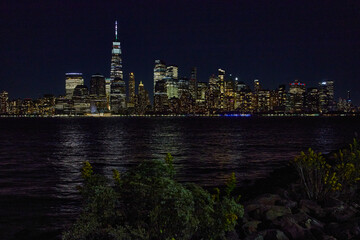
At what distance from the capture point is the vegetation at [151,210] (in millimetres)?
8477

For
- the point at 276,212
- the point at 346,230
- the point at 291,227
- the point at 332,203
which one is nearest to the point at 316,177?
the point at 332,203

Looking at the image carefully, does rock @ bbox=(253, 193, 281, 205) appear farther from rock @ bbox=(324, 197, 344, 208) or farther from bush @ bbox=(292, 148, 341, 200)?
rock @ bbox=(324, 197, 344, 208)

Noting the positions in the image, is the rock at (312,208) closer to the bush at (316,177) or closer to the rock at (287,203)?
the rock at (287,203)

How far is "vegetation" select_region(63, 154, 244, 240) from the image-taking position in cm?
848

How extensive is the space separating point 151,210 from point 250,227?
4.16 m

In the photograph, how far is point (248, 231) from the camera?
11.5 meters

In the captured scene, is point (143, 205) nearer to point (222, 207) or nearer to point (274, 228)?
point (222, 207)

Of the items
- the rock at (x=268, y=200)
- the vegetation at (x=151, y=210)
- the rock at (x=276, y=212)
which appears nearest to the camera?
the vegetation at (x=151, y=210)

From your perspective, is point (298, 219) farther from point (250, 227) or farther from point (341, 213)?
point (341, 213)

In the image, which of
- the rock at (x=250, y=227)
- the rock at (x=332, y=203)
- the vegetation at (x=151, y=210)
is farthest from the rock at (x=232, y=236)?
the rock at (x=332, y=203)

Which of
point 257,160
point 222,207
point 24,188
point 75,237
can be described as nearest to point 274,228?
point 222,207

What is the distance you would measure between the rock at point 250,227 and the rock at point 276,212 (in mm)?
533

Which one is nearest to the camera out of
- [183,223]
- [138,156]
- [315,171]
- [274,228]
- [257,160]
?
[183,223]

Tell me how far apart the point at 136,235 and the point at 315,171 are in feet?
30.0
